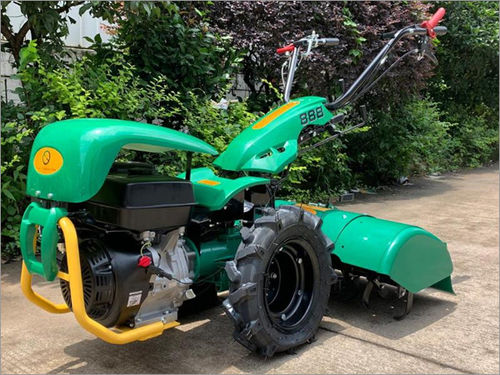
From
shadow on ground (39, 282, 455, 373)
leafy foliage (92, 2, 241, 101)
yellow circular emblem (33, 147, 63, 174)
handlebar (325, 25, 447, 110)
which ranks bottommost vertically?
shadow on ground (39, 282, 455, 373)

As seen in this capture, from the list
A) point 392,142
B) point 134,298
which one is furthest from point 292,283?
point 392,142

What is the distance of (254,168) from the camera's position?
3.18 m

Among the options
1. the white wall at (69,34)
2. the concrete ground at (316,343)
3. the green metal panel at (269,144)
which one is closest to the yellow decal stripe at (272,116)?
the green metal panel at (269,144)

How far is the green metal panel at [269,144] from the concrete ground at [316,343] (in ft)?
3.39

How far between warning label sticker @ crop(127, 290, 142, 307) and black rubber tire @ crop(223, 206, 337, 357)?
453 mm

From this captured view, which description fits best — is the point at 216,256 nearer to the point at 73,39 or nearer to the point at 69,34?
the point at 69,34

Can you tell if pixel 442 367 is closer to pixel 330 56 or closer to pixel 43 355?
pixel 43 355

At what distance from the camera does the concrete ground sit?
287 cm

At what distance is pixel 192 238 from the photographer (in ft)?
10.2

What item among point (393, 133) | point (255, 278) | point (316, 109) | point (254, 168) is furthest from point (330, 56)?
point (255, 278)

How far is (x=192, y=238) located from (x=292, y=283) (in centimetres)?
65

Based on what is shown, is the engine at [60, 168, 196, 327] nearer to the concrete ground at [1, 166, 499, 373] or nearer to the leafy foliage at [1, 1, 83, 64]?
the concrete ground at [1, 166, 499, 373]

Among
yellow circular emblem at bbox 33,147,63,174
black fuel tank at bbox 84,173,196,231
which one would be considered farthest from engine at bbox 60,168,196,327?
yellow circular emblem at bbox 33,147,63,174

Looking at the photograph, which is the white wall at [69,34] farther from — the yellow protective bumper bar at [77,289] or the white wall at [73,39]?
the yellow protective bumper bar at [77,289]
